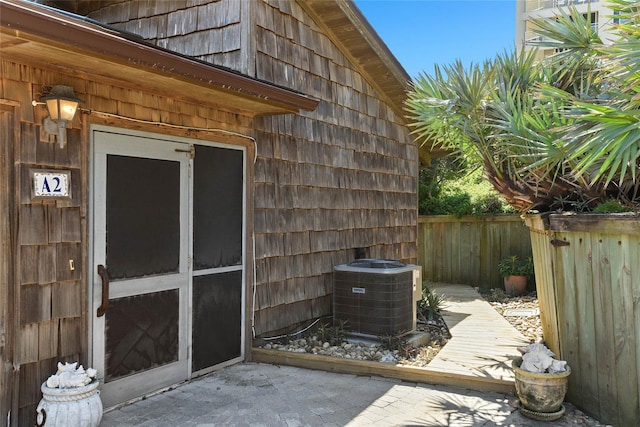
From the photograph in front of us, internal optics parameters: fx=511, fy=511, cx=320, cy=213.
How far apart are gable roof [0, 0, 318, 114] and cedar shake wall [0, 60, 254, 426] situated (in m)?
0.18

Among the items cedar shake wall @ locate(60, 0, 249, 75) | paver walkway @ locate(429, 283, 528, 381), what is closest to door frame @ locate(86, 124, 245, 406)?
cedar shake wall @ locate(60, 0, 249, 75)

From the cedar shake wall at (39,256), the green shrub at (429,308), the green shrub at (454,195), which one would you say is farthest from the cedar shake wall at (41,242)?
the green shrub at (454,195)

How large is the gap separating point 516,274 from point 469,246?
119cm

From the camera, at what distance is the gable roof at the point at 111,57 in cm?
249

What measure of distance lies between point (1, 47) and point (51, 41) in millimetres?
407

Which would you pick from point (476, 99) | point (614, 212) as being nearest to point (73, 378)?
point (614, 212)

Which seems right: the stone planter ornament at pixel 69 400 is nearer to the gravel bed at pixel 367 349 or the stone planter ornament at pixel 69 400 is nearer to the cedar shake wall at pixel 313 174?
the cedar shake wall at pixel 313 174

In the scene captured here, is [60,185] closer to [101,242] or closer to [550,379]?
[101,242]

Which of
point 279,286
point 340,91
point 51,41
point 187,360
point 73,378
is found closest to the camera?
point 51,41

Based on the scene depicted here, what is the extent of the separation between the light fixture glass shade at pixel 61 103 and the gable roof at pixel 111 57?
161 mm

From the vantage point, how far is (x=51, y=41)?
2.58 metres

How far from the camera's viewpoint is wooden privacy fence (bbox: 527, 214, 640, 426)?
334 cm

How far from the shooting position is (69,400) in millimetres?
3000

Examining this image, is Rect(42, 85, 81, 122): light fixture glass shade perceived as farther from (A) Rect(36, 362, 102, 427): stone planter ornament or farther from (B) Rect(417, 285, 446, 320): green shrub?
(B) Rect(417, 285, 446, 320): green shrub
